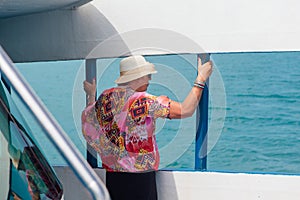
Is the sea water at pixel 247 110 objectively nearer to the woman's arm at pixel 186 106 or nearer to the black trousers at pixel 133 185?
the black trousers at pixel 133 185

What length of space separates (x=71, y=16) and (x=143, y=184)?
4.04 feet

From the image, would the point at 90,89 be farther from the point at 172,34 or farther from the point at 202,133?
the point at 202,133

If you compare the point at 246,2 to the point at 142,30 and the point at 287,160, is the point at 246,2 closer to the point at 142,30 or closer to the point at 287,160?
the point at 142,30

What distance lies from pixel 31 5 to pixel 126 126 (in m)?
0.87

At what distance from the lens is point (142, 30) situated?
11.1 ft

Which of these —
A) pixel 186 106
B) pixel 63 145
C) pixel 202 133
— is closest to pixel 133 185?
pixel 186 106

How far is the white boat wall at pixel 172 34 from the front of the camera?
3182 millimetres

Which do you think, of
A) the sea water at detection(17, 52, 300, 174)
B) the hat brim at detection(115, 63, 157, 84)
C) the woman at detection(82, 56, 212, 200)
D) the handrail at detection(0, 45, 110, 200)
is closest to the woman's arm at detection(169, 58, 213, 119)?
the woman at detection(82, 56, 212, 200)

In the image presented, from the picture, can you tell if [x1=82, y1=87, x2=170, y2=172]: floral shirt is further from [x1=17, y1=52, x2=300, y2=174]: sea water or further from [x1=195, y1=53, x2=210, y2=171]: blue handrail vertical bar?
[x1=17, y1=52, x2=300, y2=174]: sea water

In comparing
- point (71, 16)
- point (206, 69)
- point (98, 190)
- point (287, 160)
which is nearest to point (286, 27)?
point (206, 69)

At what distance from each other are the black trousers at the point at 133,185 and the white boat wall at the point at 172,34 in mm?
357

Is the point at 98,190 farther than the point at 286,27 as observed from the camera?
No

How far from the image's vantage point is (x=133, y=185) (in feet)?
9.44

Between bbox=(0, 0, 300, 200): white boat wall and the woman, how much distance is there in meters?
0.38
